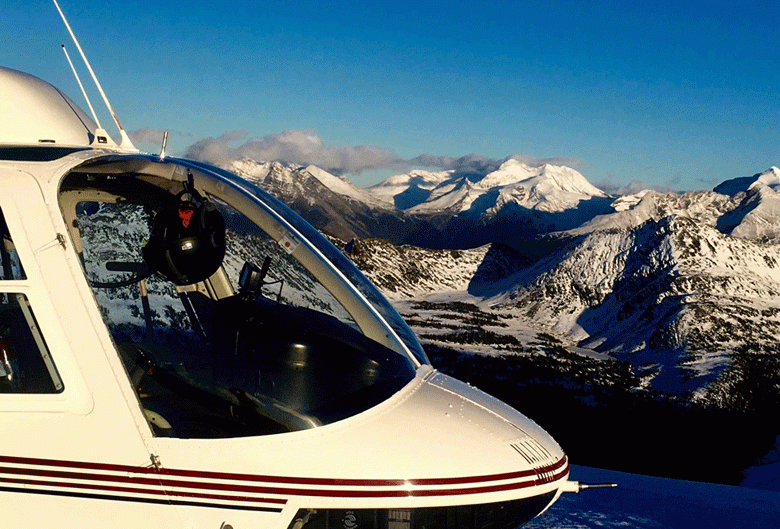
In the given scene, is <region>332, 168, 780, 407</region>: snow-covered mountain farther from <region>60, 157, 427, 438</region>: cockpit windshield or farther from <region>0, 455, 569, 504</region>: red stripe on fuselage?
<region>0, 455, 569, 504</region>: red stripe on fuselage

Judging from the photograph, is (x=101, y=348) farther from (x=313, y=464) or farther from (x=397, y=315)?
(x=397, y=315)

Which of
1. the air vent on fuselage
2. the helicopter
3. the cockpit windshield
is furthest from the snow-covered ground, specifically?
the cockpit windshield

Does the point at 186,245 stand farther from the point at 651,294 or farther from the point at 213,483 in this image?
the point at 651,294

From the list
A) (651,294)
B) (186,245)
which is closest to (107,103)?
(186,245)

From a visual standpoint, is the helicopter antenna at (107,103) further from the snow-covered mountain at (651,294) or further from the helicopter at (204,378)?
the snow-covered mountain at (651,294)

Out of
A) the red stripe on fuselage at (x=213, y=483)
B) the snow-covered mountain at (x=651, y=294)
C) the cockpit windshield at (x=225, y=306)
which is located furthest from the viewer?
the snow-covered mountain at (x=651, y=294)

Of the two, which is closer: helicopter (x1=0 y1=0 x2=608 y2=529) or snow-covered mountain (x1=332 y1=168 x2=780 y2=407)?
helicopter (x1=0 y1=0 x2=608 y2=529)

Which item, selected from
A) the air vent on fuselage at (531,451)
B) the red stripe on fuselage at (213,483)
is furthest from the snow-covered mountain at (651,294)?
the red stripe on fuselage at (213,483)
